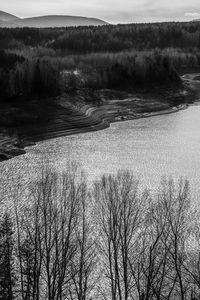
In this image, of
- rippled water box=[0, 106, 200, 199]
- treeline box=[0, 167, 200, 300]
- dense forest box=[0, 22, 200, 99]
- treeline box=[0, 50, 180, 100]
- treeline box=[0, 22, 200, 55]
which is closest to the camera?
treeline box=[0, 167, 200, 300]

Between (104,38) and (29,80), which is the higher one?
(104,38)

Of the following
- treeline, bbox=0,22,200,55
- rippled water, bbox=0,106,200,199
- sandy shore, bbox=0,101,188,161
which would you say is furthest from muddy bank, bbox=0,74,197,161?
treeline, bbox=0,22,200,55

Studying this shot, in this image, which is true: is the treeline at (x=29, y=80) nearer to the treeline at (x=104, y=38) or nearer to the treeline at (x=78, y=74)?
the treeline at (x=78, y=74)

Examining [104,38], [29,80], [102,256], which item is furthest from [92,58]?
[102,256]

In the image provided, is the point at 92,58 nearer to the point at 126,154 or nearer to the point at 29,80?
the point at 29,80

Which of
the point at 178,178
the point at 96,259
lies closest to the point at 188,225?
the point at 96,259

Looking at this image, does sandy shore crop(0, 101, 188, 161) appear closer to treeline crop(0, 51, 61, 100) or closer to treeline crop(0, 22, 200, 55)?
treeline crop(0, 51, 61, 100)

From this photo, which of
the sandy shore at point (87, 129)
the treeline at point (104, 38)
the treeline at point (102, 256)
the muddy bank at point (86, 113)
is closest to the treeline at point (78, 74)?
the muddy bank at point (86, 113)
